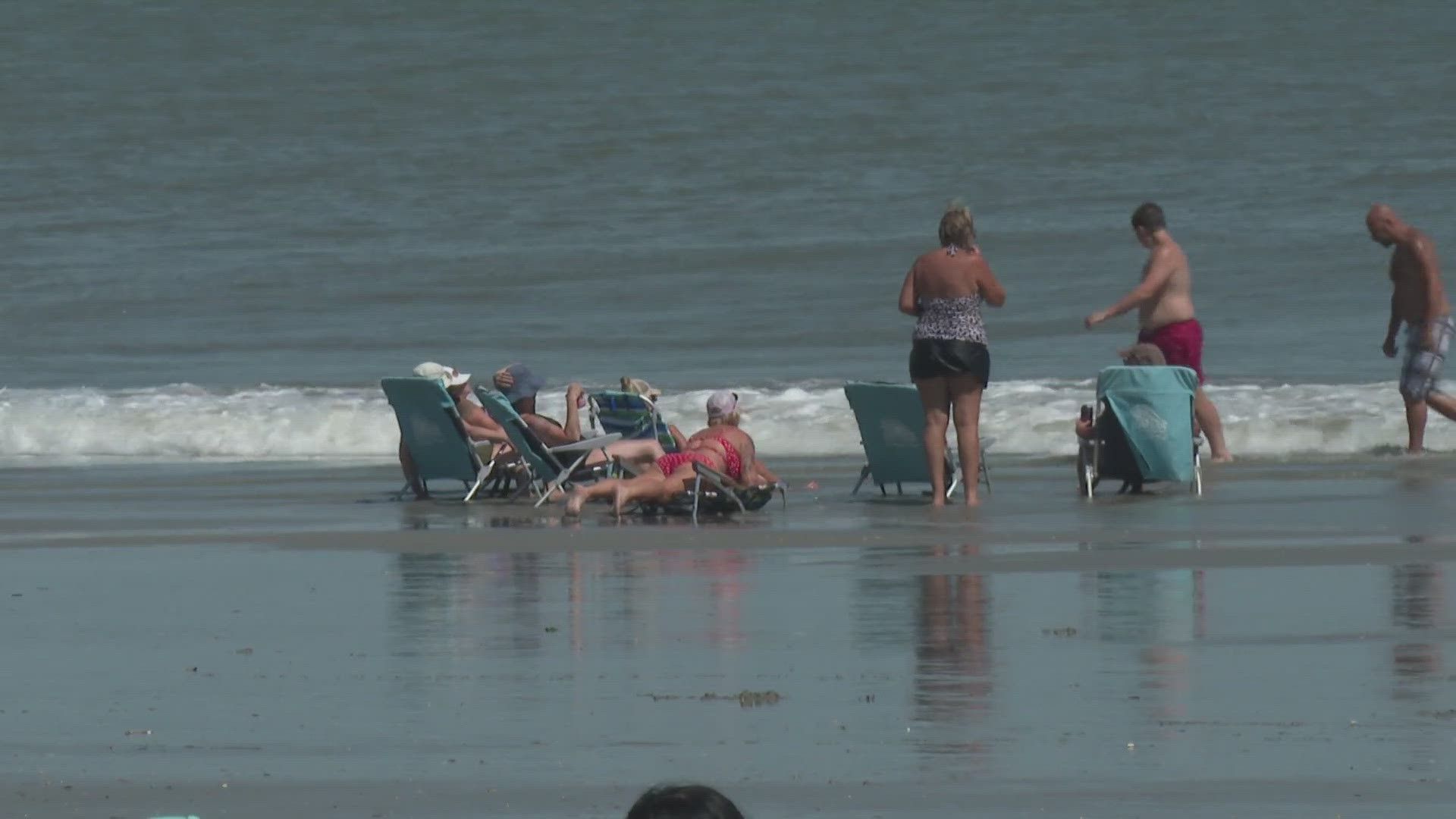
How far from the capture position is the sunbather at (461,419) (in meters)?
13.1

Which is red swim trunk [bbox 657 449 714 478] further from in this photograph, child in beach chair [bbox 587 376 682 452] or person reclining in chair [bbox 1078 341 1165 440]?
person reclining in chair [bbox 1078 341 1165 440]

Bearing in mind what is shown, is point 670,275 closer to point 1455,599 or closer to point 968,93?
point 968,93

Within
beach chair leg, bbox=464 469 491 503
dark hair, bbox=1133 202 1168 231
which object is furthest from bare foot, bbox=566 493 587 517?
dark hair, bbox=1133 202 1168 231

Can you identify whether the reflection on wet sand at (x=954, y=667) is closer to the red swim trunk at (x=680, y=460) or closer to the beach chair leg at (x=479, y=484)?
the red swim trunk at (x=680, y=460)

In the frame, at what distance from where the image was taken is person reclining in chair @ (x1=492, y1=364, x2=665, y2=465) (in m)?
12.1

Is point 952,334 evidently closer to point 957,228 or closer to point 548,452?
point 957,228

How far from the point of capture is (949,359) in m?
11.4

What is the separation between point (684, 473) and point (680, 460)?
0.19m

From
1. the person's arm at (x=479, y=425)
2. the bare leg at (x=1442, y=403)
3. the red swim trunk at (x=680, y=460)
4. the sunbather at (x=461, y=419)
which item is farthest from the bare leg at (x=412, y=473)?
the bare leg at (x=1442, y=403)

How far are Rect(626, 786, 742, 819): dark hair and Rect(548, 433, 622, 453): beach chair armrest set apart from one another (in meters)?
9.29

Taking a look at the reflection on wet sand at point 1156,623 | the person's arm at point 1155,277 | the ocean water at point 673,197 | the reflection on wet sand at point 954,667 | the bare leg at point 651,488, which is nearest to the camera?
the reflection on wet sand at point 954,667

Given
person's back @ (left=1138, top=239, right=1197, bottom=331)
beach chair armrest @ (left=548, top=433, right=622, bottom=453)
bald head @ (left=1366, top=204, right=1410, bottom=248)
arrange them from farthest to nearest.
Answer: bald head @ (left=1366, top=204, right=1410, bottom=248) < person's back @ (left=1138, top=239, right=1197, bottom=331) < beach chair armrest @ (left=548, top=433, right=622, bottom=453)

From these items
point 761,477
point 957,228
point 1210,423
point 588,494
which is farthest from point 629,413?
point 1210,423

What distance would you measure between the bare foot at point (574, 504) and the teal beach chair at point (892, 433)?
1.53 meters
